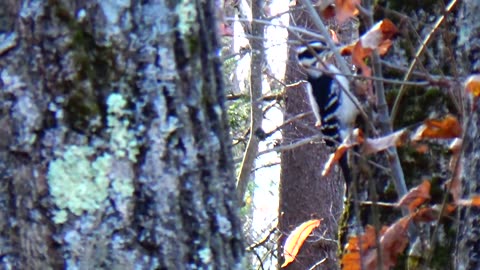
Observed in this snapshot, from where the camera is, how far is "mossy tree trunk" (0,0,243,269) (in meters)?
1.59

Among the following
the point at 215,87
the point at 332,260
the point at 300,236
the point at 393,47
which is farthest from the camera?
the point at 332,260

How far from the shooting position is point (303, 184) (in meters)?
10.6

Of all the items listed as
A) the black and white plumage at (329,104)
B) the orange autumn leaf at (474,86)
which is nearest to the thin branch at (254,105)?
the black and white plumage at (329,104)

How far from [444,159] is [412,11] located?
0.67 metres

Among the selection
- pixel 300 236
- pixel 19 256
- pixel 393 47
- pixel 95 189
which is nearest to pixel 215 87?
pixel 95 189

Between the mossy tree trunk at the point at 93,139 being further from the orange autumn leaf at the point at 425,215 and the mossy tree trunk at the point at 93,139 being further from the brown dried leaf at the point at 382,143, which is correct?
the orange autumn leaf at the point at 425,215

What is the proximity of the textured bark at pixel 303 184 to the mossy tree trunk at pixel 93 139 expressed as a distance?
8556 mm

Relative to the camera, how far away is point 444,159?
397cm

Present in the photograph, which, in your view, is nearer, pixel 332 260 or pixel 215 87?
pixel 215 87

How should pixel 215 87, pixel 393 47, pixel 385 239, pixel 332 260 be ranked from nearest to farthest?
pixel 215 87 < pixel 385 239 < pixel 393 47 < pixel 332 260

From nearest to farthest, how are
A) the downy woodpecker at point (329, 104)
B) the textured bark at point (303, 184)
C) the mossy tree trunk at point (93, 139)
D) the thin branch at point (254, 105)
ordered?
the mossy tree trunk at point (93, 139), the downy woodpecker at point (329, 104), the thin branch at point (254, 105), the textured bark at point (303, 184)

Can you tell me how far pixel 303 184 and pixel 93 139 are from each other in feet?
29.9

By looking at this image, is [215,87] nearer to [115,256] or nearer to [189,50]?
[189,50]

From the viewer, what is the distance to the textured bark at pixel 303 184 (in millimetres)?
10234
